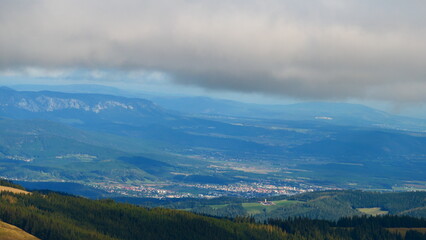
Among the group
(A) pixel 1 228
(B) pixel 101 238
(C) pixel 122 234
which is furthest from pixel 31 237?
(C) pixel 122 234

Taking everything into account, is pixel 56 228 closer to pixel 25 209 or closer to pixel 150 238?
pixel 25 209

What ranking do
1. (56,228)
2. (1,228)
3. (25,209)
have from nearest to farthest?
1. (1,228)
2. (56,228)
3. (25,209)

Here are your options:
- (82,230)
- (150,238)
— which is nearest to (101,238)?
(82,230)

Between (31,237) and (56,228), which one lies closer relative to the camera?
(31,237)

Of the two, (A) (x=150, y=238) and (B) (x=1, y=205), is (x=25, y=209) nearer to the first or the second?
(B) (x=1, y=205)

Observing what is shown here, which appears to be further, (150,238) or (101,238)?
(150,238)

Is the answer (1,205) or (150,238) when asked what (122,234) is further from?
(1,205)

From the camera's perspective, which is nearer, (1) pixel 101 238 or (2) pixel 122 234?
(1) pixel 101 238

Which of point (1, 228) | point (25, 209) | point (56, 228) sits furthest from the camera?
point (25, 209)
